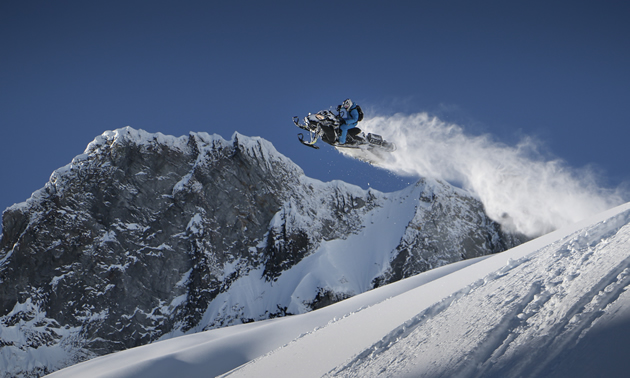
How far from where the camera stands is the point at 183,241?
93000mm

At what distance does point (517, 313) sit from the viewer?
6.84m

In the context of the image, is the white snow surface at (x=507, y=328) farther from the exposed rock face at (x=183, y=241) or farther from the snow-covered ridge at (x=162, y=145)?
the snow-covered ridge at (x=162, y=145)

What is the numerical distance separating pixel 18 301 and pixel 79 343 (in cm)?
1510

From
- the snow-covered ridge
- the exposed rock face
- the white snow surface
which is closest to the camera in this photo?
the white snow surface

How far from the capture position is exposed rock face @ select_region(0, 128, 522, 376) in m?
81.6

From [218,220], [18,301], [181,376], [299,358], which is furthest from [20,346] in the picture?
[299,358]

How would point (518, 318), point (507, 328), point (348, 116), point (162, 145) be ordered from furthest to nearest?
point (162, 145), point (348, 116), point (518, 318), point (507, 328)

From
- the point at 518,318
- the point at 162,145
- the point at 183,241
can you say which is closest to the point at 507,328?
the point at 518,318

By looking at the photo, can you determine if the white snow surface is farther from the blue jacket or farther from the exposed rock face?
the exposed rock face

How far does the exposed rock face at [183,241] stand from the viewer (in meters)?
81.6

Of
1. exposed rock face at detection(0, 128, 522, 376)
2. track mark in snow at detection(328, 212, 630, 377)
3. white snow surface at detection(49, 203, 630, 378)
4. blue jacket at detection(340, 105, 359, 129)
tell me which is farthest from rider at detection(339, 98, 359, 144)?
exposed rock face at detection(0, 128, 522, 376)

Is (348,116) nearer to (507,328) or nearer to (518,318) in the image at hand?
(518,318)

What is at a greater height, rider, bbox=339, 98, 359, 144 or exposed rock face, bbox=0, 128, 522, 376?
exposed rock face, bbox=0, 128, 522, 376

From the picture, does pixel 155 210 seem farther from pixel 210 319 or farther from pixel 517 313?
pixel 517 313
